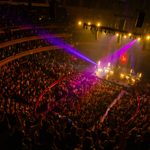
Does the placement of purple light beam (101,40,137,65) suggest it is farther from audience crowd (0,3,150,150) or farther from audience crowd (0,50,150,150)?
audience crowd (0,50,150,150)

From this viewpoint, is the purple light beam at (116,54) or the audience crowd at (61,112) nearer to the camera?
the audience crowd at (61,112)

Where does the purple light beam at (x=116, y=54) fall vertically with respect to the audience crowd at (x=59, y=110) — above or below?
below

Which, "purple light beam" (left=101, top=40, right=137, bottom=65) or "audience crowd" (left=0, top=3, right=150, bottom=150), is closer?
"audience crowd" (left=0, top=3, right=150, bottom=150)

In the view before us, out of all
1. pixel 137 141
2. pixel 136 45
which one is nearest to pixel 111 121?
pixel 137 141

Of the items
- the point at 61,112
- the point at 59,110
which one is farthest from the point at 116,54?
the point at 61,112

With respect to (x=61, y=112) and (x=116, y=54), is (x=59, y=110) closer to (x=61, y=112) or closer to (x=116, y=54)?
(x=61, y=112)

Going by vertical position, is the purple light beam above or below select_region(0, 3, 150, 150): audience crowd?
below

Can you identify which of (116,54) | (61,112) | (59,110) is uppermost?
(61,112)

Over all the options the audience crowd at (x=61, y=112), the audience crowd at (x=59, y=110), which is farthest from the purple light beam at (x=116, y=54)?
the audience crowd at (x=61, y=112)

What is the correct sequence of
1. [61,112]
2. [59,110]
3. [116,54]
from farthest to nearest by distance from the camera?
[116,54]
[59,110]
[61,112]

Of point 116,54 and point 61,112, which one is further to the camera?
point 116,54

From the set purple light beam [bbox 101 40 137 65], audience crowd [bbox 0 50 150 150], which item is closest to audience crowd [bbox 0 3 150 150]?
audience crowd [bbox 0 50 150 150]

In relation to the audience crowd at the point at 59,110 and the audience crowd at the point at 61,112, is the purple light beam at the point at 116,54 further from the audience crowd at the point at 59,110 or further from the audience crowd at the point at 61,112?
the audience crowd at the point at 61,112

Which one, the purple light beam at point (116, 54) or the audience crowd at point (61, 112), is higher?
the audience crowd at point (61, 112)
